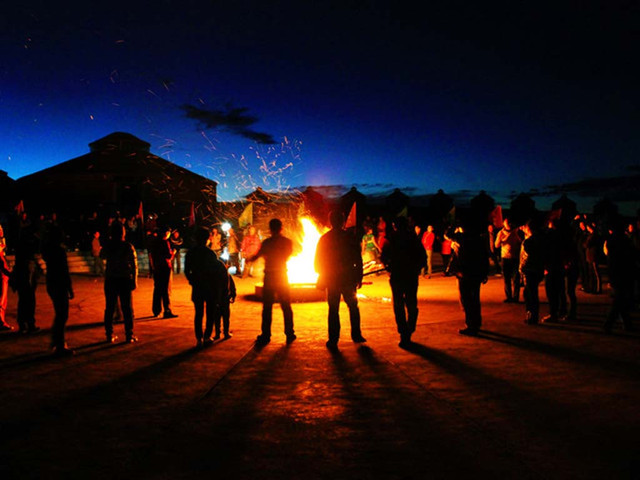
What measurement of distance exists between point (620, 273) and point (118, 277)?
774 centimetres

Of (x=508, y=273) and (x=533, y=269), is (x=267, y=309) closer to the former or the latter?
(x=533, y=269)

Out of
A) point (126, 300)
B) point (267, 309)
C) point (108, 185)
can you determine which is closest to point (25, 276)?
point (126, 300)

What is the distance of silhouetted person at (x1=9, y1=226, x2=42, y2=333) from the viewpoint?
28.8ft

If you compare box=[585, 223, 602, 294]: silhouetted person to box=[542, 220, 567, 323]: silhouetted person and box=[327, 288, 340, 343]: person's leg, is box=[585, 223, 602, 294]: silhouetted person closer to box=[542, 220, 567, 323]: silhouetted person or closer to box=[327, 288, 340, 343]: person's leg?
box=[542, 220, 567, 323]: silhouetted person

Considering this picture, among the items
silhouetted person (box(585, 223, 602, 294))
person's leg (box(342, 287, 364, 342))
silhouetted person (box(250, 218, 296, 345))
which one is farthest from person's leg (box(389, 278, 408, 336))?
silhouetted person (box(585, 223, 602, 294))

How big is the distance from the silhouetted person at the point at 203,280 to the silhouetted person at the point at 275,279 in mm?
711

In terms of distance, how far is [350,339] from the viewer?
840cm

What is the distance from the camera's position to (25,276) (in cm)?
882

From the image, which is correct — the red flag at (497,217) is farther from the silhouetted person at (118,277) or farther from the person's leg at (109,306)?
the person's leg at (109,306)

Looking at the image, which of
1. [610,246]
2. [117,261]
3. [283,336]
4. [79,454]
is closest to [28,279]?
[117,261]

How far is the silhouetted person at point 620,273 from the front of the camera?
8398 millimetres

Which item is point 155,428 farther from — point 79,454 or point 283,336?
point 283,336

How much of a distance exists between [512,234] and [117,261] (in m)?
8.18

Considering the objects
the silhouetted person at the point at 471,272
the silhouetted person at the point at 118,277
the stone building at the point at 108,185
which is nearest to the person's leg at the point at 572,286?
the silhouetted person at the point at 471,272
